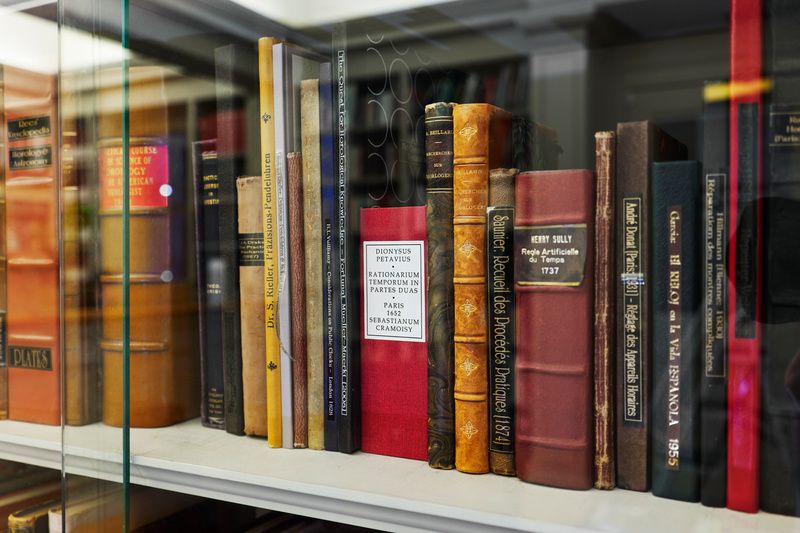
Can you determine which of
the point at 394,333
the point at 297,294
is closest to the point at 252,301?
the point at 297,294

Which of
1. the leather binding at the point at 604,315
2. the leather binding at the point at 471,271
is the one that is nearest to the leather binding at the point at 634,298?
the leather binding at the point at 604,315

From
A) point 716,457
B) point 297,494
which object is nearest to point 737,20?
point 716,457

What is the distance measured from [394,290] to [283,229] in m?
0.15

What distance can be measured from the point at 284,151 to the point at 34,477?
1.82 ft

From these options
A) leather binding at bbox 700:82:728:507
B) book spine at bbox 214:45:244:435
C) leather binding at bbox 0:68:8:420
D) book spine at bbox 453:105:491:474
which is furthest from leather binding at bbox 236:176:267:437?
leather binding at bbox 700:82:728:507

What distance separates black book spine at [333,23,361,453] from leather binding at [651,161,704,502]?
31 centimetres

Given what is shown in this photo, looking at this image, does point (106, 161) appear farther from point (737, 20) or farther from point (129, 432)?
point (737, 20)

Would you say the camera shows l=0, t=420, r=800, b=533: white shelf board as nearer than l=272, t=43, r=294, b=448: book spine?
Yes

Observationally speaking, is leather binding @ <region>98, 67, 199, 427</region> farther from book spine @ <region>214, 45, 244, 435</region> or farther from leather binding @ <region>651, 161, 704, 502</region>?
leather binding @ <region>651, 161, 704, 502</region>

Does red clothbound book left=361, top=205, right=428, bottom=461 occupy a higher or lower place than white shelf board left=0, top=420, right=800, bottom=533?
higher

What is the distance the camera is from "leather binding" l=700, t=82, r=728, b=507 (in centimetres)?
51

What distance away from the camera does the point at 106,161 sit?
76 cm

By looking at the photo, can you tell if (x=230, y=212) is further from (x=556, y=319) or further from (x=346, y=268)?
(x=556, y=319)

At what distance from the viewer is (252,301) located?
746 millimetres
